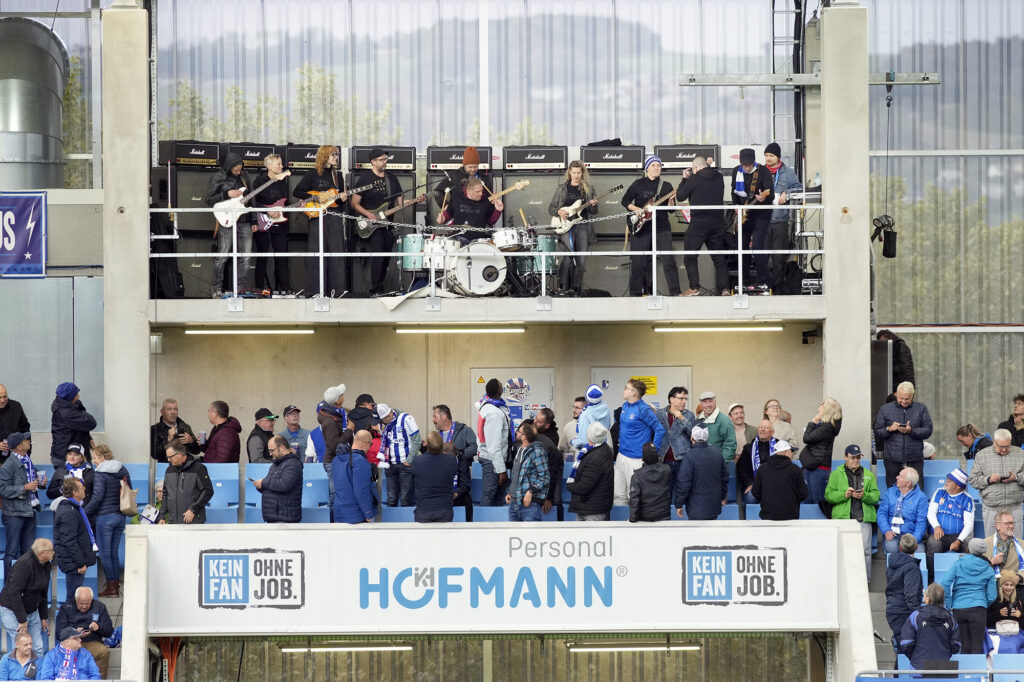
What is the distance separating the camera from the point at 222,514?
17141 mm

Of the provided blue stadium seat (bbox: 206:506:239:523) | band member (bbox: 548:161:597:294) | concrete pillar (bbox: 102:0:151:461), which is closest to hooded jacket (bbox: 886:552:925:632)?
band member (bbox: 548:161:597:294)

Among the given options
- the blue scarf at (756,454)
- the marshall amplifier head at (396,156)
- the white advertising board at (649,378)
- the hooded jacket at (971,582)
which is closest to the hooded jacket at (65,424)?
the marshall amplifier head at (396,156)

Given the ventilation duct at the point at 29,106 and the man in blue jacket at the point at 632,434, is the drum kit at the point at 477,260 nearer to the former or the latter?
the man in blue jacket at the point at 632,434

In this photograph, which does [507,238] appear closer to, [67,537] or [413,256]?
[413,256]

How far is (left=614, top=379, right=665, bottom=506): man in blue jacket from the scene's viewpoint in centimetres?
1642

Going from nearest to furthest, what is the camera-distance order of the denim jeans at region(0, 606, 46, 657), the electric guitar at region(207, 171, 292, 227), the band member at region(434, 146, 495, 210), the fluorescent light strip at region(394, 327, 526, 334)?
the denim jeans at region(0, 606, 46, 657) → the electric guitar at region(207, 171, 292, 227) → the band member at region(434, 146, 495, 210) → the fluorescent light strip at region(394, 327, 526, 334)

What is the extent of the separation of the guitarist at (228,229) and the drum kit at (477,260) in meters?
1.87

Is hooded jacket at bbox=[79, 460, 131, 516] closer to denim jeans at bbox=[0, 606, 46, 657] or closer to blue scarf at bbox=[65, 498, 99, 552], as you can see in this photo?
blue scarf at bbox=[65, 498, 99, 552]

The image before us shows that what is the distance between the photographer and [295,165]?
2009 centimetres

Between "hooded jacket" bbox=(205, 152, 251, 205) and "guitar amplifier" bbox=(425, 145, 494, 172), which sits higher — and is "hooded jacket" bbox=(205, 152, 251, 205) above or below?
below

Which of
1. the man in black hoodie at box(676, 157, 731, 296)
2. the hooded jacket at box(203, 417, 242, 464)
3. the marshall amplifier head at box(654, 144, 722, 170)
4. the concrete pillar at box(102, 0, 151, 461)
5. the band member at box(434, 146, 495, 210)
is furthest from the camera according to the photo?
the marshall amplifier head at box(654, 144, 722, 170)

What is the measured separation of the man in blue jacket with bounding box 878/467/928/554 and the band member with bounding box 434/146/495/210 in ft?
19.9

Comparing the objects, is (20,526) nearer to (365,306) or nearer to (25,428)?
(25,428)

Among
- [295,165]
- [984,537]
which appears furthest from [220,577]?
[984,537]
